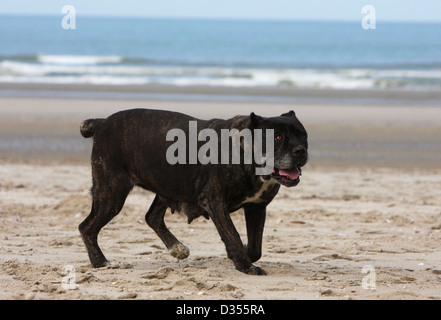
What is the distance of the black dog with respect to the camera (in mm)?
6199

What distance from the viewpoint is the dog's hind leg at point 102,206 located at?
667 cm

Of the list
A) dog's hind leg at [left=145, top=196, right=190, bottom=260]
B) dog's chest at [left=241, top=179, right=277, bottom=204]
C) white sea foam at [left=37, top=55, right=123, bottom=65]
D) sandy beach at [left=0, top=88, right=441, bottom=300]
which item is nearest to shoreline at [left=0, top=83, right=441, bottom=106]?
sandy beach at [left=0, top=88, right=441, bottom=300]

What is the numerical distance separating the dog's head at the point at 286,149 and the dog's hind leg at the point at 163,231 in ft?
4.09

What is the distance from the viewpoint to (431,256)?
725 cm

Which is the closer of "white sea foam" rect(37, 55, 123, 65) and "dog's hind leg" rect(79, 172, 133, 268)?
"dog's hind leg" rect(79, 172, 133, 268)

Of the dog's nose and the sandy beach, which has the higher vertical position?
the dog's nose

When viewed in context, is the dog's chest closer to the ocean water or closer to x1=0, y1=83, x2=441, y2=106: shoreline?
x1=0, y1=83, x2=441, y2=106: shoreline

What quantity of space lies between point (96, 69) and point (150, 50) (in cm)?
1785

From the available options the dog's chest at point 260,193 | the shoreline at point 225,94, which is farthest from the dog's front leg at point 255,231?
the shoreline at point 225,94

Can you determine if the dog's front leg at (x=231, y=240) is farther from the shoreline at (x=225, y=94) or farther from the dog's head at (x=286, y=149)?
the shoreline at (x=225, y=94)

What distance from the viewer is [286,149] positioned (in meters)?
6.01

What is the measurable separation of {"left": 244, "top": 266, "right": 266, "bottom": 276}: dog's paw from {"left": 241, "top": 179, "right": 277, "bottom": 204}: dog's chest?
57 centimetres
